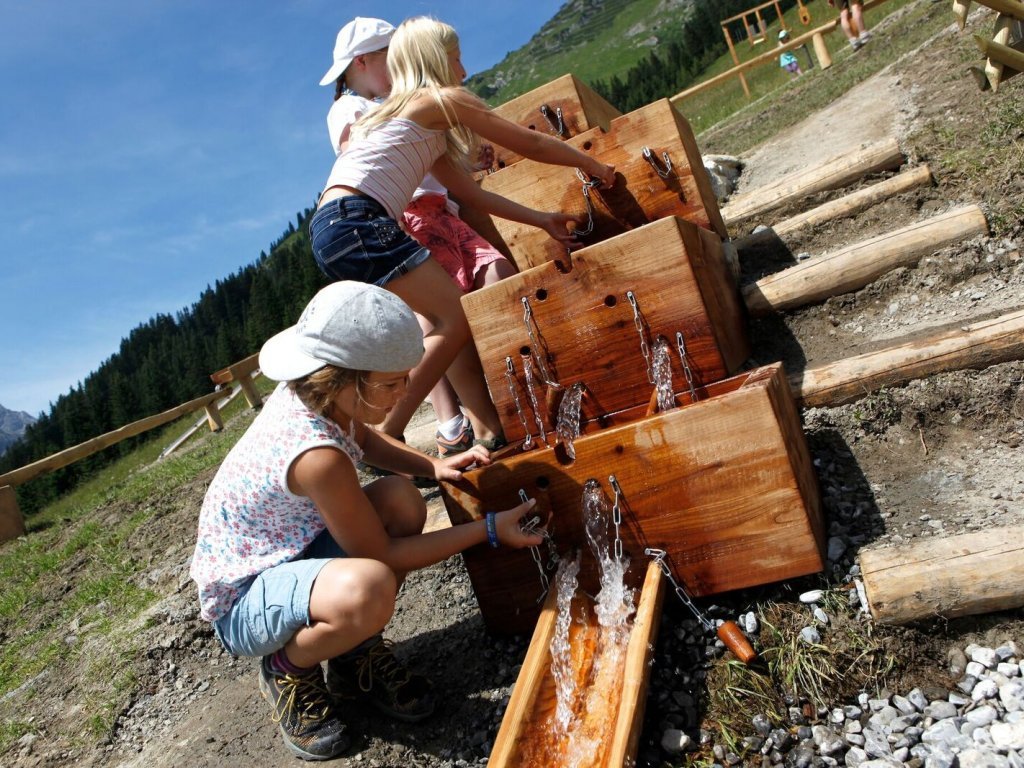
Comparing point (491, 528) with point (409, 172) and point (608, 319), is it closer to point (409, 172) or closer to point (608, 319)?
point (608, 319)

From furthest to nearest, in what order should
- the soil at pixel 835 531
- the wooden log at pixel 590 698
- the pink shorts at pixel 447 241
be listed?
1. the pink shorts at pixel 447 241
2. the soil at pixel 835 531
3. the wooden log at pixel 590 698

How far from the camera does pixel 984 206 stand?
3676 millimetres

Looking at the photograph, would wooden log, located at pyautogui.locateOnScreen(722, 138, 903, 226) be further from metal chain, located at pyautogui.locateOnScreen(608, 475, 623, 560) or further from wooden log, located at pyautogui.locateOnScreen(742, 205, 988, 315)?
metal chain, located at pyautogui.locateOnScreen(608, 475, 623, 560)

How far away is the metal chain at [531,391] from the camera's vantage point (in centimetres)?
323

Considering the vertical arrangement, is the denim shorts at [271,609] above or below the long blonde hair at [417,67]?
below

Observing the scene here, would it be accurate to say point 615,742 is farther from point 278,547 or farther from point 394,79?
point 394,79

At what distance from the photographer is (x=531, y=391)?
3258mm

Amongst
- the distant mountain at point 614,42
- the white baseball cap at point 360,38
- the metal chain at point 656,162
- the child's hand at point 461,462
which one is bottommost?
the child's hand at point 461,462

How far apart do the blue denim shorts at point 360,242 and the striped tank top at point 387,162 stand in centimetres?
6

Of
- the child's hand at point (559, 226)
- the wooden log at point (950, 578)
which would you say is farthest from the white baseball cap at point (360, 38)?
the wooden log at point (950, 578)

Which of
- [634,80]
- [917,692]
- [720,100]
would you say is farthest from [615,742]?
[634,80]

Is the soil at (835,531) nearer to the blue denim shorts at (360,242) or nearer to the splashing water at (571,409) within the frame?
the splashing water at (571,409)

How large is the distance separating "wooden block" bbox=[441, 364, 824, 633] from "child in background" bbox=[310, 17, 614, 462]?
97 cm

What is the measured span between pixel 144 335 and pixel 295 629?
3875 inches
